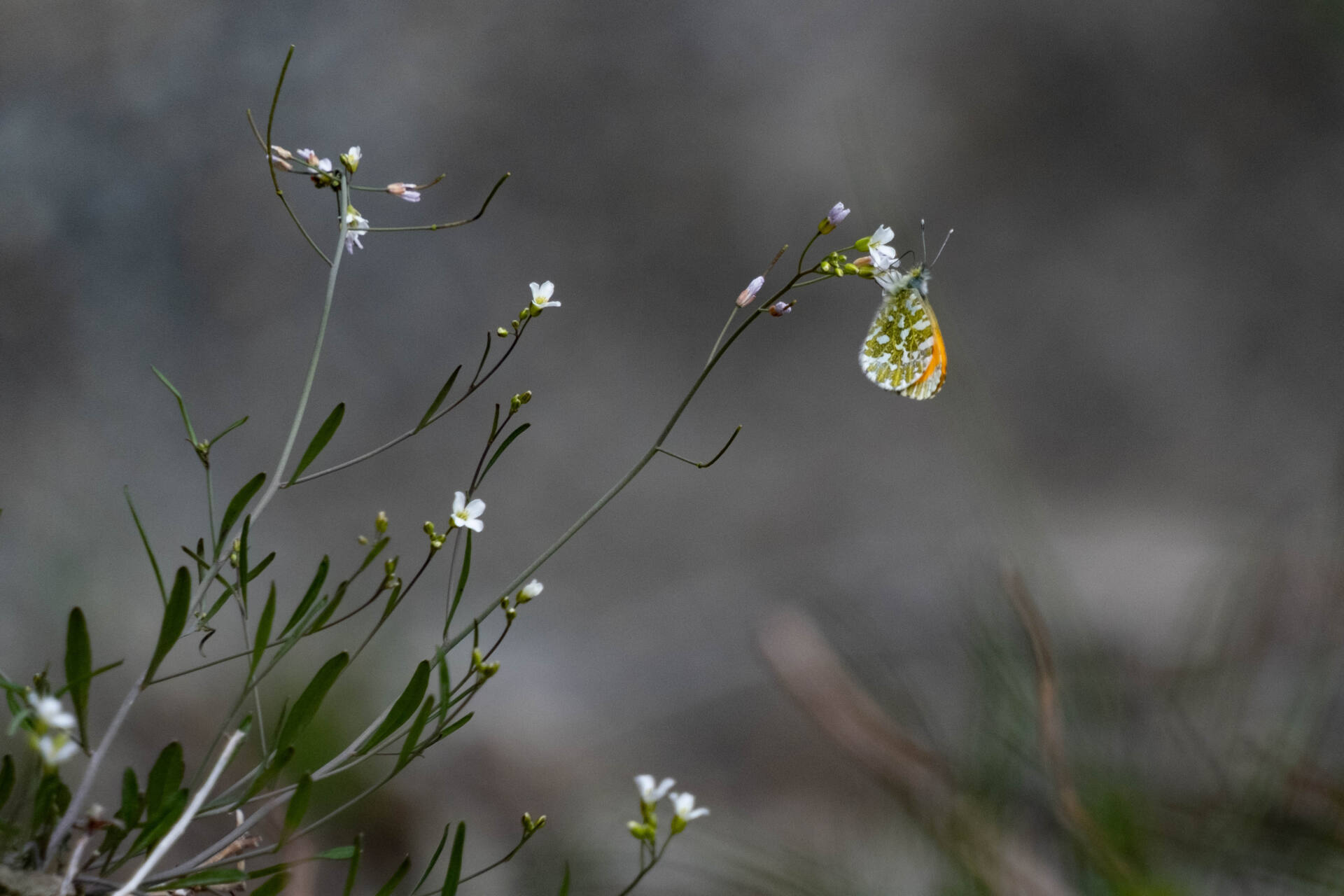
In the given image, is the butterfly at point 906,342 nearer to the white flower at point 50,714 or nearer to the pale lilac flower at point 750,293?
the pale lilac flower at point 750,293

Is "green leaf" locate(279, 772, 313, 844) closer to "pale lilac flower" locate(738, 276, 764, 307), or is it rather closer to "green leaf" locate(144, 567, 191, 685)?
"green leaf" locate(144, 567, 191, 685)

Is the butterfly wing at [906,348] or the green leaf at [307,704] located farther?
the butterfly wing at [906,348]

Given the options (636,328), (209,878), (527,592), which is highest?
(636,328)

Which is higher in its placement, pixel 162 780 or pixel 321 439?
pixel 321 439

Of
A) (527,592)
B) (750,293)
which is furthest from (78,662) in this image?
(750,293)

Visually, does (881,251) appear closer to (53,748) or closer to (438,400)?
(438,400)

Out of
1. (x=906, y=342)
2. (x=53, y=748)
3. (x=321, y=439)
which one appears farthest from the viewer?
(x=906, y=342)

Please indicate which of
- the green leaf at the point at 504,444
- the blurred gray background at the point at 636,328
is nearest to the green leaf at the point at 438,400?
the green leaf at the point at 504,444
